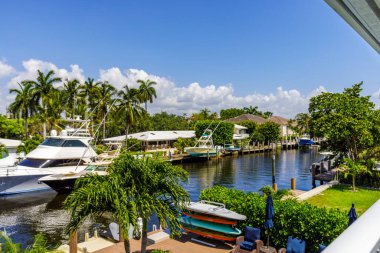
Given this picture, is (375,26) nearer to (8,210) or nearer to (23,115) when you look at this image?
(8,210)

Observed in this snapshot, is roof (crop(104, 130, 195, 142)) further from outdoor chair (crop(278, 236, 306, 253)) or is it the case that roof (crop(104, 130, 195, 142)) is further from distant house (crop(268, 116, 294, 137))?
outdoor chair (crop(278, 236, 306, 253))

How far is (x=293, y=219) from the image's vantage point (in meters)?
13.7

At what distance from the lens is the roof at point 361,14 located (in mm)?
2062

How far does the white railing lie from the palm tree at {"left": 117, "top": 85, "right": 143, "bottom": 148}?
5531 centimetres

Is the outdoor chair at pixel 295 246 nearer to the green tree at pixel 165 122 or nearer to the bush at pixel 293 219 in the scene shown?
the bush at pixel 293 219

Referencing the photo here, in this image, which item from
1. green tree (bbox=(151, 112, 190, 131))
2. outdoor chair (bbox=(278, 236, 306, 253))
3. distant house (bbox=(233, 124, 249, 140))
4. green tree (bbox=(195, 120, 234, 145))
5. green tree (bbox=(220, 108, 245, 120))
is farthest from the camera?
green tree (bbox=(220, 108, 245, 120))

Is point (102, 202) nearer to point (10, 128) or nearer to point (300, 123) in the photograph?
point (10, 128)

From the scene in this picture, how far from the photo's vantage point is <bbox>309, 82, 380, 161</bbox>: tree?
27.1 metres

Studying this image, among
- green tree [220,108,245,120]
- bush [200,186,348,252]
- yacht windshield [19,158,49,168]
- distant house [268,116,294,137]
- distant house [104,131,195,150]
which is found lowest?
bush [200,186,348,252]

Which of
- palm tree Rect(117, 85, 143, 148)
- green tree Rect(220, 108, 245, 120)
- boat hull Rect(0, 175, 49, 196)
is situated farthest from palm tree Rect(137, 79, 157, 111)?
green tree Rect(220, 108, 245, 120)

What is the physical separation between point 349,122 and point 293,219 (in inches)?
665

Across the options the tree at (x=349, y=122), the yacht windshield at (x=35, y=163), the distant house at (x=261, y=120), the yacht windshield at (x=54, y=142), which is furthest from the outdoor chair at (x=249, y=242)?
the distant house at (x=261, y=120)

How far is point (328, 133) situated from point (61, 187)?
25140 millimetres

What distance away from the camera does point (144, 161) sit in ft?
37.6
